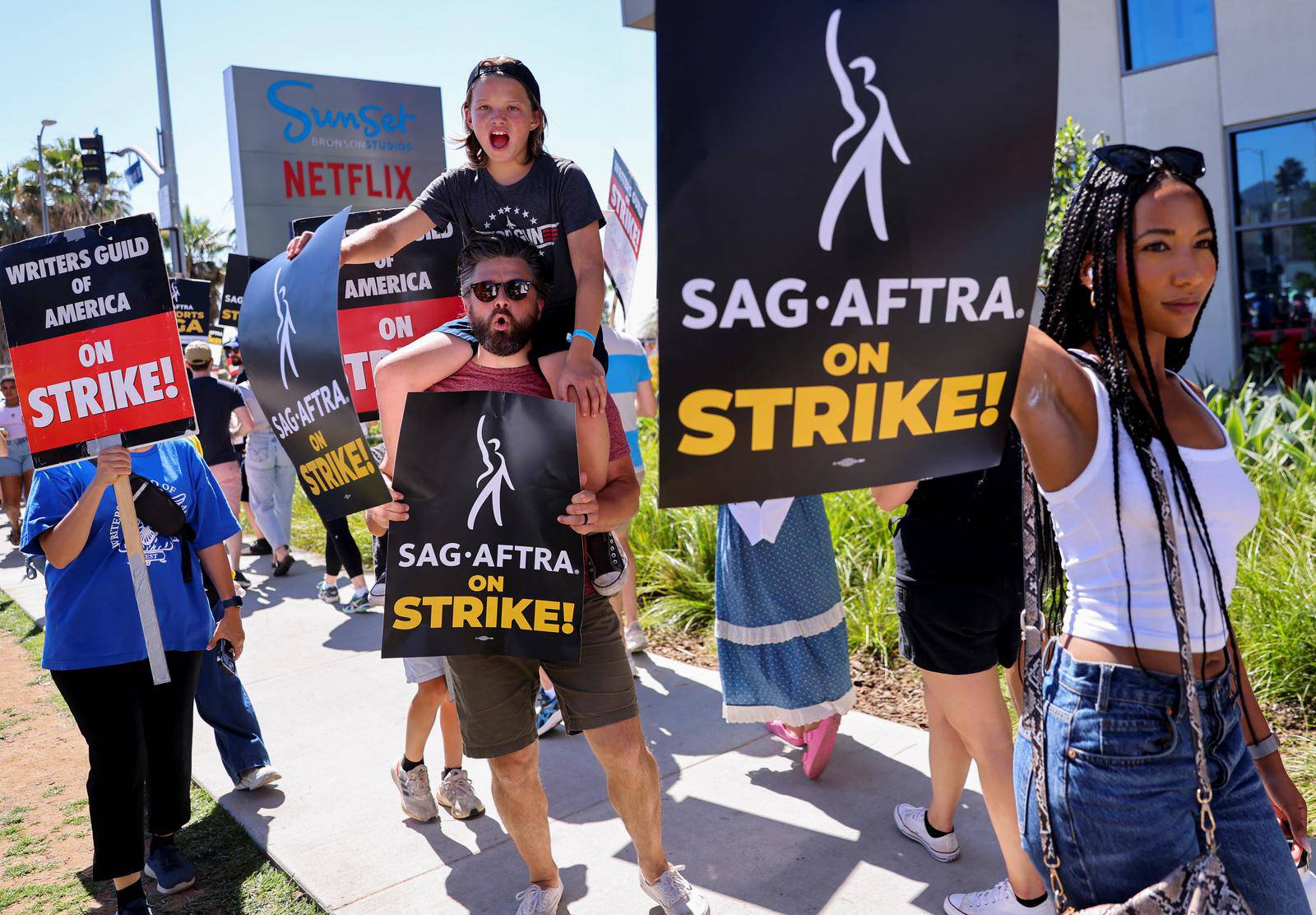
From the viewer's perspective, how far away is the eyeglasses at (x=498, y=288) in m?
2.97

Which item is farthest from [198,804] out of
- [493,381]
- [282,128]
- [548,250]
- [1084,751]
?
[282,128]

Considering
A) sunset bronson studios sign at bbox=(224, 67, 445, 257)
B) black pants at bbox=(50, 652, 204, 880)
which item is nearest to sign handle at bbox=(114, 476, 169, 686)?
black pants at bbox=(50, 652, 204, 880)

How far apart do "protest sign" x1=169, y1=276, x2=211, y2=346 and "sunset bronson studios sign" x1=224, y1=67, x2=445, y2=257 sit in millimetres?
1871

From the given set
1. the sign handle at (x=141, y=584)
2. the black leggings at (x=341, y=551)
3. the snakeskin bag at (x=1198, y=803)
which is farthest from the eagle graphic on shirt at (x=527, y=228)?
the black leggings at (x=341, y=551)

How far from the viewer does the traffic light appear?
61.9 ft

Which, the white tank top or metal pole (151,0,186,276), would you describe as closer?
the white tank top

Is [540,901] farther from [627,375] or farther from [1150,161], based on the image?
[627,375]

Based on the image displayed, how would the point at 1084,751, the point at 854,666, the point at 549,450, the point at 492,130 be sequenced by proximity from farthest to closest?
the point at 854,666 → the point at 492,130 → the point at 549,450 → the point at 1084,751

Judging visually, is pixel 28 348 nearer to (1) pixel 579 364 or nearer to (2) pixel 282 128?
(1) pixel 579 364

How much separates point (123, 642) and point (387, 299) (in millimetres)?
1490

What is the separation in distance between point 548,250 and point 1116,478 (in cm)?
196

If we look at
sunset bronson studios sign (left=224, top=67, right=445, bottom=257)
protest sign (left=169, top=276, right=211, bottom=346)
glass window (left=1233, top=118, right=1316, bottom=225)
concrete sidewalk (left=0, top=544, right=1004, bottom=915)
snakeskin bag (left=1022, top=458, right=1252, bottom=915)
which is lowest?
concrete sidewalk (left=0, top=544, right=1004, bottom=915)

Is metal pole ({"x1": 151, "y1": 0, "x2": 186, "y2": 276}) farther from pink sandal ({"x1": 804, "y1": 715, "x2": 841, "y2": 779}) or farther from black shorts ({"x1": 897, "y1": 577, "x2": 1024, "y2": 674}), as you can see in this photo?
black shorts ({"x1": 897, "y1": 577, "x2": 1024, "y2": 674})

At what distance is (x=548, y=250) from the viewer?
3240 millimetres
